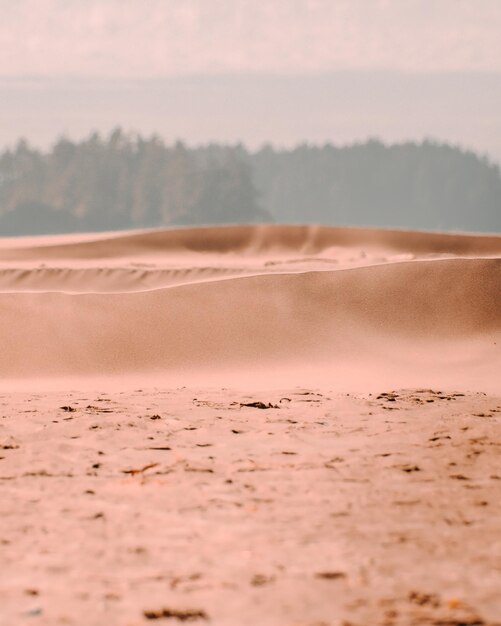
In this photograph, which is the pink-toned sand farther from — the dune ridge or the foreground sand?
the dune ridge

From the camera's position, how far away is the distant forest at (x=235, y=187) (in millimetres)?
68125

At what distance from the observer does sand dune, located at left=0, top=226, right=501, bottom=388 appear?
28.7 feet

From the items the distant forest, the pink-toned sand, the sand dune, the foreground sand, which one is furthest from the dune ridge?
the distant forest

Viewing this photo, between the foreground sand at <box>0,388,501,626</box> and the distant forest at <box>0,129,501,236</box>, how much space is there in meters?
58.2

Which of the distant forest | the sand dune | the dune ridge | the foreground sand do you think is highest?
the distant forest

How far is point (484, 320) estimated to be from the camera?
9891 millimetres

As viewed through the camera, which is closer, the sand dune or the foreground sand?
the foreground sand

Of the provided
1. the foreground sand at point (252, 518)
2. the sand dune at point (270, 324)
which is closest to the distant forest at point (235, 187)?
the sand dune at point (270, 324)

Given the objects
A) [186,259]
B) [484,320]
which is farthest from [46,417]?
[186,259]

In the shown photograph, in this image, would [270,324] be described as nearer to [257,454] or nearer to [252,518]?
[257,454]

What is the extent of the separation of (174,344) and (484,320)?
292cm

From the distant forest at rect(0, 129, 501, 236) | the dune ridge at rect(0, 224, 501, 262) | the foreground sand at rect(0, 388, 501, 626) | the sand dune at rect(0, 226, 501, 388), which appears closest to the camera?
the foreground sand at rect(0, 388, 501, 626)

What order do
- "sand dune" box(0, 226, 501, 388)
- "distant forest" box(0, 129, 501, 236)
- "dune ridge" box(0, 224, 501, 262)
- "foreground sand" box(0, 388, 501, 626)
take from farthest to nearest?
"distant forest" box(0, 129, 501, 236) → "dune ridge" box(0, 224, 501, 262) → "sand dune" box(0, 226, 501, 388) → "foreground sand" box(0, 388, 501, 626)

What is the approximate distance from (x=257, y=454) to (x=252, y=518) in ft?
3.15
